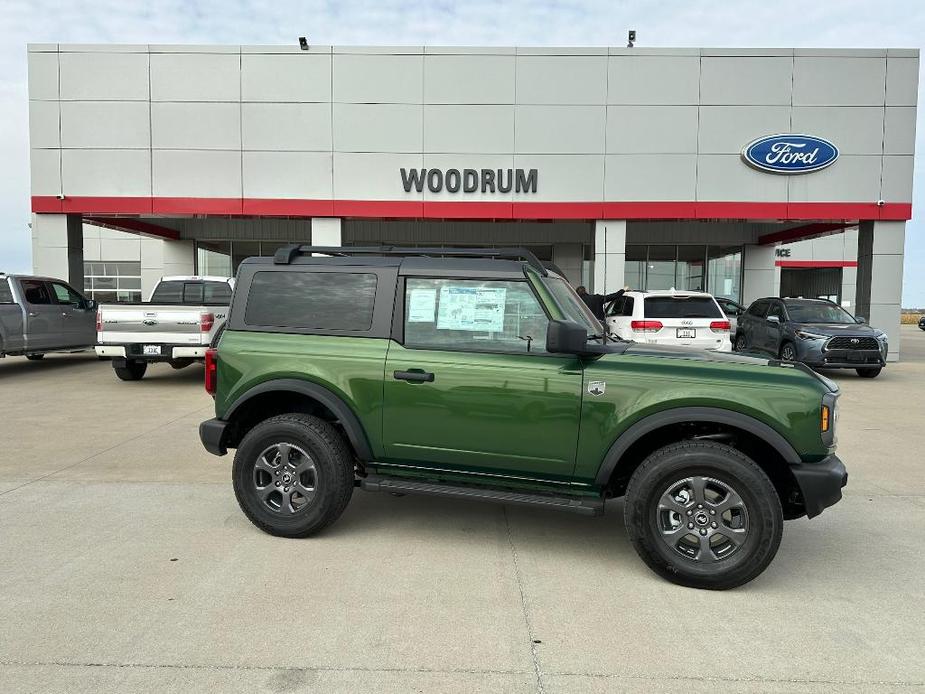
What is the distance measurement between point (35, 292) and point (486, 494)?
40.7 feet

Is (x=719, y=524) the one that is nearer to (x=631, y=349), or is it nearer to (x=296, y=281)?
(x=631, y=349)

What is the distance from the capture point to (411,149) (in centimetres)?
1634

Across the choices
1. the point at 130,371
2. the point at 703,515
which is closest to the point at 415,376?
the point at 703,515

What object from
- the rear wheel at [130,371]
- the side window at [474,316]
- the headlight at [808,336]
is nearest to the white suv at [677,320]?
the headlight at [808,336]

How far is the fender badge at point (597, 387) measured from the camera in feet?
12.7

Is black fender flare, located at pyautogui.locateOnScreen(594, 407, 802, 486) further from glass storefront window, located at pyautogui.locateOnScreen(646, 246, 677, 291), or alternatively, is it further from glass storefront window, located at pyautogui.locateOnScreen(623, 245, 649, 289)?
glass storefront window, located at pyautogui.locateOnScreen(646, 246, 677, 291)

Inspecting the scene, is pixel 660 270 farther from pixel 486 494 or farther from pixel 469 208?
pixel 486 494

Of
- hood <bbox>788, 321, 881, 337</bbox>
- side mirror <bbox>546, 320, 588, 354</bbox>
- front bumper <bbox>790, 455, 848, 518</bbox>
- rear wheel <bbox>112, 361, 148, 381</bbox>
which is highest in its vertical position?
side mirror <bbox>546, 320, 588, 354</bbox>

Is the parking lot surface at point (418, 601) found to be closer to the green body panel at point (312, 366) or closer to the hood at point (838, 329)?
the green body panel at point (312, 366)

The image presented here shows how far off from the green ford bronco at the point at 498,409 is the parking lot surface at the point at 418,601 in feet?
1.33

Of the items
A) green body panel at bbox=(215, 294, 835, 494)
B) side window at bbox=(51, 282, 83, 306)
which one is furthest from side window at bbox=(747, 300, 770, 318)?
side window at bbox=(51, 282, 83, 306)

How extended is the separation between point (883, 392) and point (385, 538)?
1065cm

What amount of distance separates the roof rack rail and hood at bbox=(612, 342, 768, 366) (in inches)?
32.1

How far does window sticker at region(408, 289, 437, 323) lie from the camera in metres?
4.31
